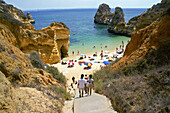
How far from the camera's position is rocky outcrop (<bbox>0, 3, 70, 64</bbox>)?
1537 centimetres

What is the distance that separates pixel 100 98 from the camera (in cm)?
648

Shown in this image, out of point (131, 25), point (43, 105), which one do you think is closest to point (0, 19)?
point (43, 105)

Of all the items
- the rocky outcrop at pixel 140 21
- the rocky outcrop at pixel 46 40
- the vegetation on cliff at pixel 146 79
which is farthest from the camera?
the rocky outcrop at pixel 140 21

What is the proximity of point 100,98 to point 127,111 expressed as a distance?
66.2 inches

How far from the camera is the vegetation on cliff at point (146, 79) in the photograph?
4.84m

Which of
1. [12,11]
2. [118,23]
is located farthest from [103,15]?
[12,11]

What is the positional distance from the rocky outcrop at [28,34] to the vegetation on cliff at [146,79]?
1174cm

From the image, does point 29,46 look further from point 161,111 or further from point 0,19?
point 161,111

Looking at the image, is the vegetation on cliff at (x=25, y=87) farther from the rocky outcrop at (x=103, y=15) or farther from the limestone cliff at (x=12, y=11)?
the rocky outcrop at (x=103, y=15)

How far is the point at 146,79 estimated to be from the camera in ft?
20.1

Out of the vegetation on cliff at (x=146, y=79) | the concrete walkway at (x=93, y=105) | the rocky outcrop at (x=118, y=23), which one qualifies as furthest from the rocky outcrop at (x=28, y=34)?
the rocky outcrop at (x=118, y=23)

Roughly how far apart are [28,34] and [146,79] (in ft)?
52.9

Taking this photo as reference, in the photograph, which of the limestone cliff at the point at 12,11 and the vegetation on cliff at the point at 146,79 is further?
the limestone cliff at the point at 12,11

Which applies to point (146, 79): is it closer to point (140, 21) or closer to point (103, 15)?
point (140, 21)
